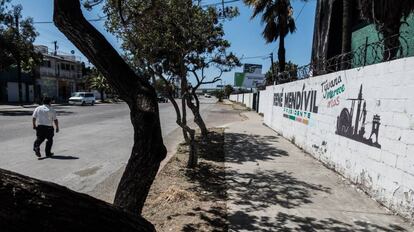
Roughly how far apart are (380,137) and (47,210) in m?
5.82

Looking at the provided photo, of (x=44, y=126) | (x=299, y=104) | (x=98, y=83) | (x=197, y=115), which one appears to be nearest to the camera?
(x=44, y=126)

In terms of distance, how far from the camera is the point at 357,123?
7.43 meters

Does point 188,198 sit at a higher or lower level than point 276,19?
lower

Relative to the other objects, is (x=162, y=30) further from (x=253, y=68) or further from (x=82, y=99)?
(x=253, y=68)

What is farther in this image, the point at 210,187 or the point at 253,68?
the point at 253,68

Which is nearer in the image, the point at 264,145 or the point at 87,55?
the point at 87,55

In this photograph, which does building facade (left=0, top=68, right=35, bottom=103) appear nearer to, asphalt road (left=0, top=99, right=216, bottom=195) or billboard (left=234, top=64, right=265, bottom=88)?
asphalt road (left=0, top=99, right=216, bottom=195)

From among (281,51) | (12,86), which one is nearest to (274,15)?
(281,51)

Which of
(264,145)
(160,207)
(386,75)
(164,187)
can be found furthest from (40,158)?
(386,75)

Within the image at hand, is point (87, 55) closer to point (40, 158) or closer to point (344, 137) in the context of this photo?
point (344, 137)

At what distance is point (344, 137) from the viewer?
8125 millimetres

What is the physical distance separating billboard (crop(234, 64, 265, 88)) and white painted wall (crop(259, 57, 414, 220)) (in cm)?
6379

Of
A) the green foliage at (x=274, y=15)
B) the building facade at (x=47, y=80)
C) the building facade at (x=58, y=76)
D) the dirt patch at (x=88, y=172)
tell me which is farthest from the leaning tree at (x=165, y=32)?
the building facade at (x=58, y=76)

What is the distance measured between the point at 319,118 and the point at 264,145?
2.94m
